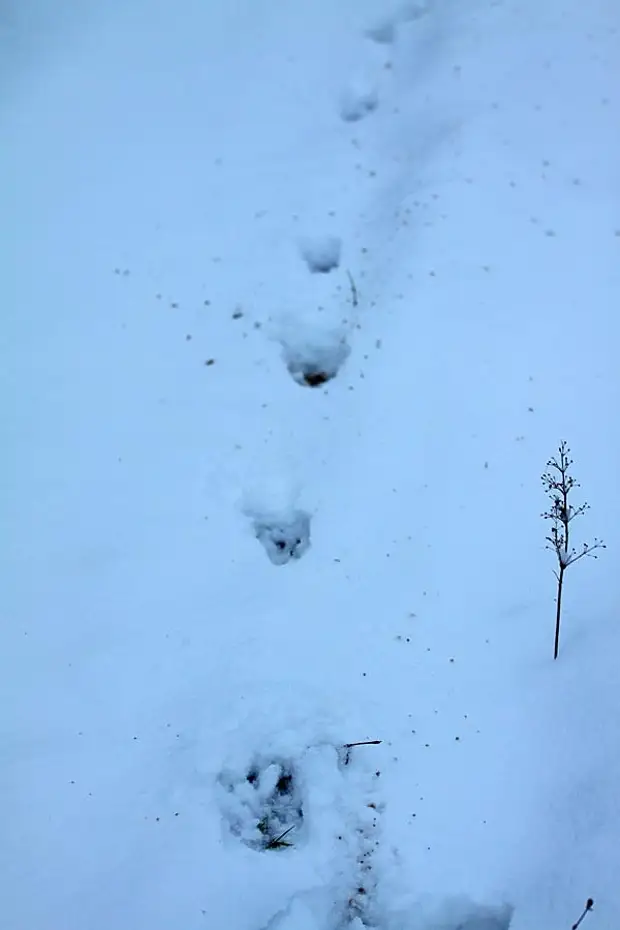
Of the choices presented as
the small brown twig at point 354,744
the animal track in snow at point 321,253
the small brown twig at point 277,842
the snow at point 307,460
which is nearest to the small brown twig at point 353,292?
the snow at point 307,460

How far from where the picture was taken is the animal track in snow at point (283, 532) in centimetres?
595

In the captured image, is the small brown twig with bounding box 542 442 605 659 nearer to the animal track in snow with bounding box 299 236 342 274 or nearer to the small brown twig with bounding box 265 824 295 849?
the small brown twig with bounding box 265 824 295 849

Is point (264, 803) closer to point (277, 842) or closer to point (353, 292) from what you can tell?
point (277, 842)

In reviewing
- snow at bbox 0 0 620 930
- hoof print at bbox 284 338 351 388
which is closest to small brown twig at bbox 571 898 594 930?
snow at bbox 0 0 620 930

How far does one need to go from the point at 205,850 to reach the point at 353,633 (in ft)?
5.83

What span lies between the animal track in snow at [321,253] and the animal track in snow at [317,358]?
0.96 m

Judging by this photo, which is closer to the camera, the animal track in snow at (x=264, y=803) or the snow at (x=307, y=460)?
the snow at (x=307, y=460)

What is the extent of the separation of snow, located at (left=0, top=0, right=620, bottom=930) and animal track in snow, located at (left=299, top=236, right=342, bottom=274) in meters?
0.04

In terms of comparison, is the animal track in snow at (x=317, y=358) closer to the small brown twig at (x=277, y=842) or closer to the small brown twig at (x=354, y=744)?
the small brown twig at (x=354, y=744)

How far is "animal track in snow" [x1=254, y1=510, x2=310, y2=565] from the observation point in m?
5.95

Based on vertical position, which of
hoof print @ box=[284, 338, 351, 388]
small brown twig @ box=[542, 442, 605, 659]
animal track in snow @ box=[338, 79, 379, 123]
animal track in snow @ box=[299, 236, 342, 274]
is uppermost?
animal track in snow @ box=[338, 79, 379, 123]

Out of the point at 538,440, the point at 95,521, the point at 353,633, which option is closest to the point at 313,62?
the point at 538,440

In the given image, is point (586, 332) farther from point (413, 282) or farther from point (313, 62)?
point (313, 62)

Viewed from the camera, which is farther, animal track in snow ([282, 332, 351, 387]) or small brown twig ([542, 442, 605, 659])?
animal track in snow ([282, 332, 351, 387])
